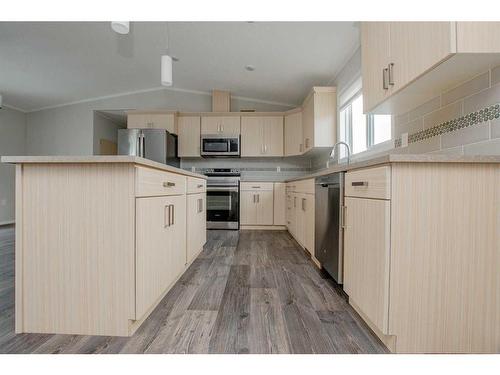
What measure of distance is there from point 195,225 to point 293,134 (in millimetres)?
2628

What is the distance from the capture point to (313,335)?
1274mm

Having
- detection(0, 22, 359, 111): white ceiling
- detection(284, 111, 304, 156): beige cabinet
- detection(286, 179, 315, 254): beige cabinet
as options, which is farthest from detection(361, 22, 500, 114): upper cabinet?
detection(284, 111, 304, 156): beige cabinet

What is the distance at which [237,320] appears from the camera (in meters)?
1.42

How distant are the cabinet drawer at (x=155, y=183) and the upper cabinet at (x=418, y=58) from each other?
4.57 feet

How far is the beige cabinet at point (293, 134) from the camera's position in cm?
447

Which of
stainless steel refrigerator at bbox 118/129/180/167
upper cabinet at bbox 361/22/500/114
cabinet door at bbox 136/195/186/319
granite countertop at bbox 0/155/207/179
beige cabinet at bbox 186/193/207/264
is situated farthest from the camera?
stainless steel refrigerator at bbox 118/129/180/167

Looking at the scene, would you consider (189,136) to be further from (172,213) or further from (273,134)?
(172,213)

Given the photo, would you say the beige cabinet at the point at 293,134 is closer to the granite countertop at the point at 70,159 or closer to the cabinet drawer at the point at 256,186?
the cabinet drawer at the point at 256,186

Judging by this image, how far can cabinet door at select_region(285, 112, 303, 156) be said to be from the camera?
4480mm

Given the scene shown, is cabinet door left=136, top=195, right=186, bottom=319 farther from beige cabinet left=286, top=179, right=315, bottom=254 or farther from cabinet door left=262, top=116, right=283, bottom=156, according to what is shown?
cabinet door left=262, top=116, right=283, bottom=156

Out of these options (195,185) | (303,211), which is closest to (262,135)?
(303,211)

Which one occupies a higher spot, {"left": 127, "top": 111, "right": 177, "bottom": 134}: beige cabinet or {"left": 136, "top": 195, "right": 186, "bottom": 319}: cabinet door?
{"left": 127, "top": 111, "right": 177, "bottom": 134}: beige cabinet
